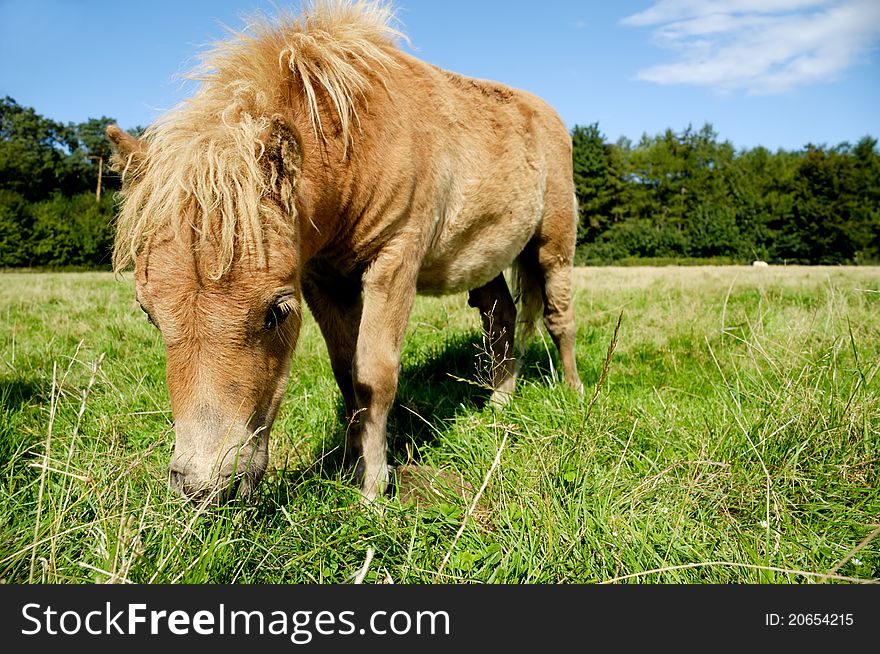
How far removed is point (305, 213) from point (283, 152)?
0.94 feet

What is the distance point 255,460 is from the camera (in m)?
2.18

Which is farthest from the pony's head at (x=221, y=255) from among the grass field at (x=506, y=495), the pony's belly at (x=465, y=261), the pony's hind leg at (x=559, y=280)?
the pony's hind leg at (x=559, y=280)

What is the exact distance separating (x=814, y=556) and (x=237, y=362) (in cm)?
252

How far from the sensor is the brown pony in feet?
6.52

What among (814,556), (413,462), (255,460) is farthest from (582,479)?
(255,460)

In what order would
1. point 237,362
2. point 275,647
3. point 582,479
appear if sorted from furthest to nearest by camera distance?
point 582,479 → point 237,362 → point 275,647

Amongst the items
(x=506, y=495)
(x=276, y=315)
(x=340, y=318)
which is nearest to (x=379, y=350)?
(x=340, y=318)

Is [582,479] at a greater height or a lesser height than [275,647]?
greater

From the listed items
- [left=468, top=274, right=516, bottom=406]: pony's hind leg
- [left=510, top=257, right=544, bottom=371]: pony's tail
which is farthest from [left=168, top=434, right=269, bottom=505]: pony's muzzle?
[left=510, top=257, right=544, bottom=371]: pony's tail

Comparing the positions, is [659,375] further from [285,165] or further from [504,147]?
[285,165]

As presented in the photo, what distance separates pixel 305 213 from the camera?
90.7 inches

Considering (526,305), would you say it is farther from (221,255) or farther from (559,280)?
(221,255)

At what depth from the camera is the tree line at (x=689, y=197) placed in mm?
46781

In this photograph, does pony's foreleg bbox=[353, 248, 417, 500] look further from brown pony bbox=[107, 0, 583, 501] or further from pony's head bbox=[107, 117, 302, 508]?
pony's head bbox=[107, 117, 302, 508]
